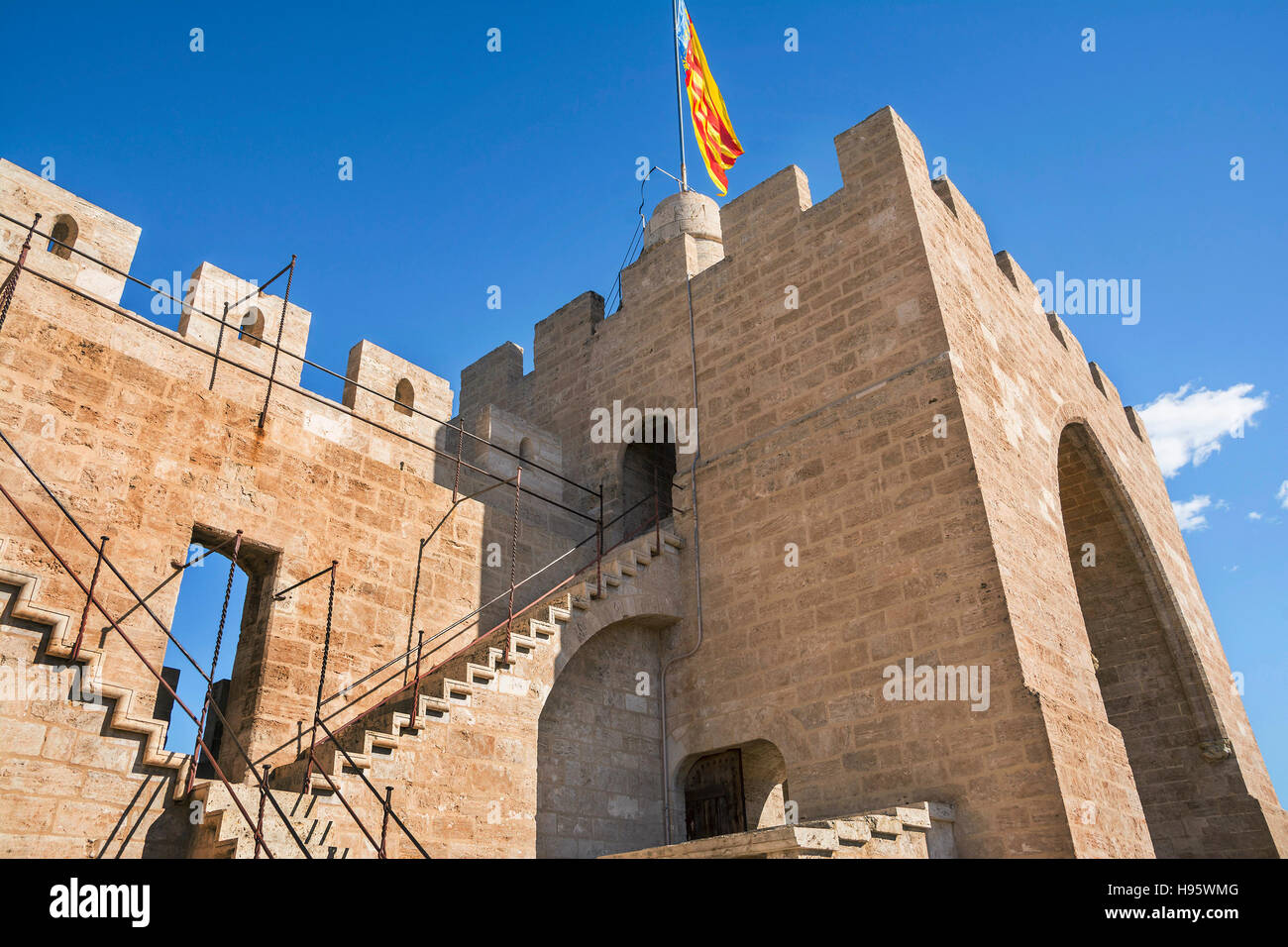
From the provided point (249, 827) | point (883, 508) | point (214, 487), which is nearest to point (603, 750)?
point (883, 508)

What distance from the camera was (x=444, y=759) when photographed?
22.6 feet

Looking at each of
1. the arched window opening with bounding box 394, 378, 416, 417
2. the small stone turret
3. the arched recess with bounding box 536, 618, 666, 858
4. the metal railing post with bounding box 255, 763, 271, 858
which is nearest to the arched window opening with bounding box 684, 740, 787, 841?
the arched recess with bounding box 536, 618, 666, 858

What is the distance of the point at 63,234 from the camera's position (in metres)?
8.12

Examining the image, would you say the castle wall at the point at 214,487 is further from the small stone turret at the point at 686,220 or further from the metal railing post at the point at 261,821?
the small stone turret at the point at 686,220

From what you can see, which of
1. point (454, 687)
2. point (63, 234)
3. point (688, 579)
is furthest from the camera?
point (688, 579)

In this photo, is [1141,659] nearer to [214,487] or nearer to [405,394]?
[405,394]

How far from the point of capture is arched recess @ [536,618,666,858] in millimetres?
8305

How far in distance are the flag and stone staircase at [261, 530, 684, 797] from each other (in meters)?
7.33

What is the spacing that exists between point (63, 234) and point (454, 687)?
5267 mm

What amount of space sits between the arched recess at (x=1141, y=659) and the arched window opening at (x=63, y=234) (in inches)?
433

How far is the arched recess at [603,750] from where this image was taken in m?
8.30

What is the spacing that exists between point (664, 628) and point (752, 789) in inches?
116

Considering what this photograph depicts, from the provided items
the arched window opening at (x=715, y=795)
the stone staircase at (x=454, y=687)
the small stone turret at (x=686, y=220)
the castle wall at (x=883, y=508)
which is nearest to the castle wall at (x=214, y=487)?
the stone staircase at (x=454, y=687)
